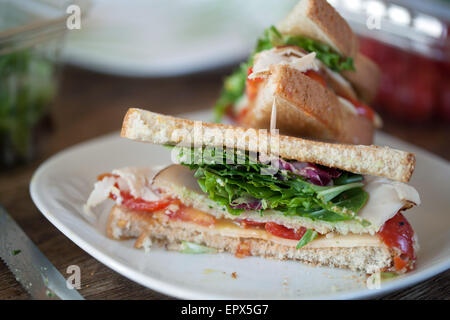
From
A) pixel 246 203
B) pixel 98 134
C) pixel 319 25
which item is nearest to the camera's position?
pixel 246 203

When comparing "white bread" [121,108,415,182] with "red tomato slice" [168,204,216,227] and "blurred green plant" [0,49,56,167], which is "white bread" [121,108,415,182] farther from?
"blurred green plant" [0,49,56,167]

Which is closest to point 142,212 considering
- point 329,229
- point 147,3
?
point 329,229

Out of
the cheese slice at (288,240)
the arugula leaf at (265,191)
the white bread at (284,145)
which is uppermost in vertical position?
the white bread at (284,145)

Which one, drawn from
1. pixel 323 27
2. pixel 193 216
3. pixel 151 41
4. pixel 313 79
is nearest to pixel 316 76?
pixel 313 79

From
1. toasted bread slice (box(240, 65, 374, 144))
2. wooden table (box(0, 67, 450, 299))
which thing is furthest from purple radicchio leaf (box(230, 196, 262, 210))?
wooden table (box(0, 67, 450, 299))

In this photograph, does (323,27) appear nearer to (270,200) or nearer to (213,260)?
(270,200)

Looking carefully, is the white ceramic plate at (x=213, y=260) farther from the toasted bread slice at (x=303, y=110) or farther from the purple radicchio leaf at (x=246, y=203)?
the toasted bread slice at (x=303, y=110)

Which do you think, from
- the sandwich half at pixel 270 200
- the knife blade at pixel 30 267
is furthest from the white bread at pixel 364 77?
the knife blade at pixel 30 267
